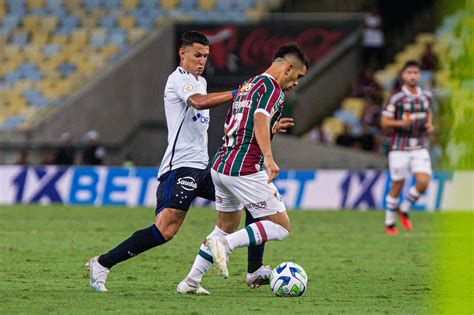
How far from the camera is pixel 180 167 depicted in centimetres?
941

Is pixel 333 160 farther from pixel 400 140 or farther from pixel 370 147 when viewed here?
pixel 400 140

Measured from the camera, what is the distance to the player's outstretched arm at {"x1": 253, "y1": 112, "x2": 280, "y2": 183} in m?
8.59

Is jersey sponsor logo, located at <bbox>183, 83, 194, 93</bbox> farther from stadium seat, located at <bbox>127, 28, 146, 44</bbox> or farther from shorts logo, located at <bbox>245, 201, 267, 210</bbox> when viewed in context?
stadium seat, located at <bbox>127, 28, 146, 44</bbox>

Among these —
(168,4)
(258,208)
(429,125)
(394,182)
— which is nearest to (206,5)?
(168,4)

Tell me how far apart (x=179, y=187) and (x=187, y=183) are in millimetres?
85

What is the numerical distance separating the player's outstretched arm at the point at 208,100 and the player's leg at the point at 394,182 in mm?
7649

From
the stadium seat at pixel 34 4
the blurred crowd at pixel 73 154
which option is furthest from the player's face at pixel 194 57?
the stadium seat at pixel 34 4

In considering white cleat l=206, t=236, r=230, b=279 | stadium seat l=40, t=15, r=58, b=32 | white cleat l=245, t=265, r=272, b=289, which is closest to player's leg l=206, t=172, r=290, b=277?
white cleat l=206, t=236, r=230, b=279

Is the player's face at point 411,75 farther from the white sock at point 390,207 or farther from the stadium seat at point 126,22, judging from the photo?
the stadium seat at point 126,22

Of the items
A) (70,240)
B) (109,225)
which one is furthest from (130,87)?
(70,240)

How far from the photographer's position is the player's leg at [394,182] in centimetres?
1633

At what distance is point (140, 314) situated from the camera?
8070mm

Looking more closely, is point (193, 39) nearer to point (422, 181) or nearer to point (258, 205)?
point (258, 205)

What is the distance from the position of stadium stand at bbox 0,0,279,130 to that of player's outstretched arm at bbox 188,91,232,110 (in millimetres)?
19889
